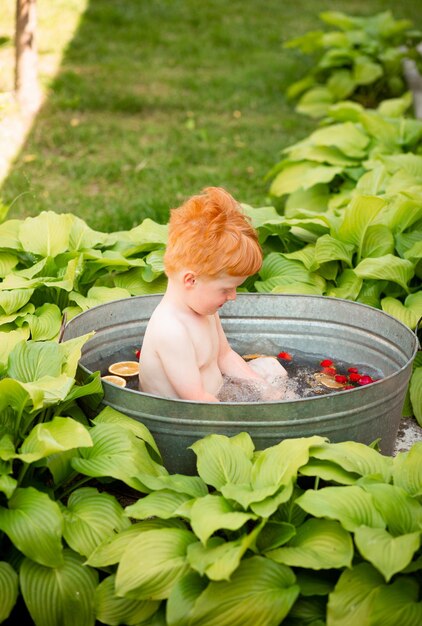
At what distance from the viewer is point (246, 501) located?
2344 mm

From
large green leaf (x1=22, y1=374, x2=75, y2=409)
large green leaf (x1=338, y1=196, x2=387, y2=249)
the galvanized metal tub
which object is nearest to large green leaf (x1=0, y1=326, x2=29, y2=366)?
the galvanized metal tub

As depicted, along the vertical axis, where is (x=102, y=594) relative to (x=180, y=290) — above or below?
below

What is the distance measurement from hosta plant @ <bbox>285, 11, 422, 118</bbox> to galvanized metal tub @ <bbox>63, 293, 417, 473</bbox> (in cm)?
399

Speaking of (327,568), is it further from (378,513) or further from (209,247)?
(209,247)

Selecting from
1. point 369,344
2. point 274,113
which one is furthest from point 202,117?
point 369,344

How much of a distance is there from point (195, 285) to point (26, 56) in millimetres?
4280

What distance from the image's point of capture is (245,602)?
220cm

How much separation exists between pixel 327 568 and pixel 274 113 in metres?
5.66

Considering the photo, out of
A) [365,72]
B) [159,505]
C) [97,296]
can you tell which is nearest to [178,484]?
[159,505]

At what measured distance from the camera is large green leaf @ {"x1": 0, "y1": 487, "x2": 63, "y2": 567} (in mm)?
2324

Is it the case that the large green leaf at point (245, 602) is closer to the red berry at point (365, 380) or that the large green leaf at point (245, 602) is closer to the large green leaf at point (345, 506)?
the large green leaf at point (345, 506)

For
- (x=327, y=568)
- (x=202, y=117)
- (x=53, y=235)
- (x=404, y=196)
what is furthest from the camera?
(x=202, y=117)

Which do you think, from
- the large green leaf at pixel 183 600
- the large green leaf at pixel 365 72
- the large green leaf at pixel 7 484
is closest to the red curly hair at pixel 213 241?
the large green leaf at pixel 7 484

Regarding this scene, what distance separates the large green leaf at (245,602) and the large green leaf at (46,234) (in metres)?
1.86
